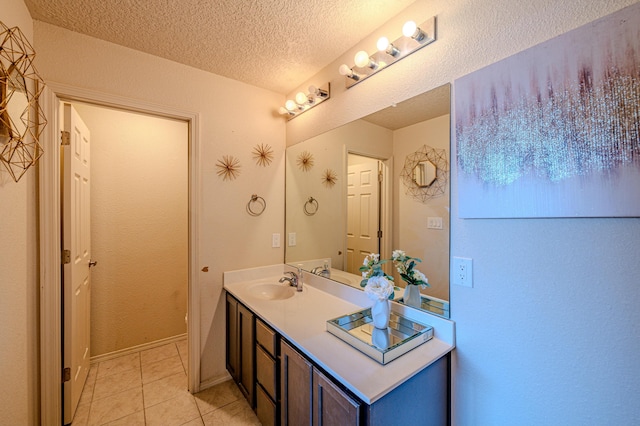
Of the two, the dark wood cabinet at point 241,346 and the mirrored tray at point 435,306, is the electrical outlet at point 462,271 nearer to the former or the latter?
the mirrored tray at point 435,306

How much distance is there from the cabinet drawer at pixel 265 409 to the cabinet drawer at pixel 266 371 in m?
0.05

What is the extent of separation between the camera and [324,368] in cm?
102

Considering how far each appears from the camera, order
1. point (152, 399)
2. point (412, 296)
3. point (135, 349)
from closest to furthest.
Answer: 1. point (412, 296)
2. point (152, 399)
3. point (135, 349)

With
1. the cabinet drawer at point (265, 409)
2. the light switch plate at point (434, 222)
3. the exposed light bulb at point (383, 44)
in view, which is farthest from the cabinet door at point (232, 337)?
the exposed light bulb at point (383, 44)

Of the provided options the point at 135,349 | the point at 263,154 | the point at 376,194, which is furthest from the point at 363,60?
the point at 135,349

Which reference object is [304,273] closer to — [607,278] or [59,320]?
[59,320]

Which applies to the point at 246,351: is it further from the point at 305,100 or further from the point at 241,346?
the point at 305,100

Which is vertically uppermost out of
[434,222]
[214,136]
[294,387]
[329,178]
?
[214,136]

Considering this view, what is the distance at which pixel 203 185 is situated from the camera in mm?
1973

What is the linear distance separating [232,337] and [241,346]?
0.20 m

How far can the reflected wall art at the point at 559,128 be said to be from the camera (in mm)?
764

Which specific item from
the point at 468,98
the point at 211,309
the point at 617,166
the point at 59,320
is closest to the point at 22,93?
the point at 59,320

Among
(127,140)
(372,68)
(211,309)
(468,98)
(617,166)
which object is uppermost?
(372,68)

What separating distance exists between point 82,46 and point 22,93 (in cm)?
55
